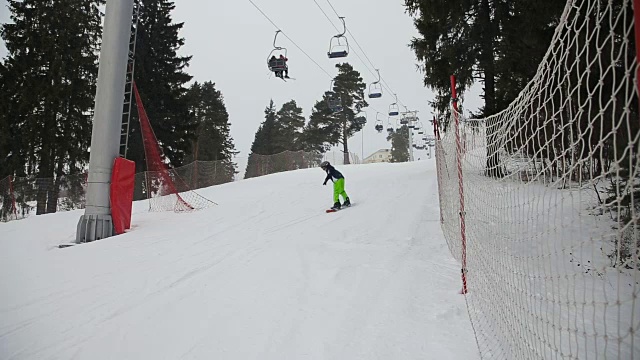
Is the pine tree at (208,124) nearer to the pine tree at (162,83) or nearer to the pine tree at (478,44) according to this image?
the pine tree at (162,83)

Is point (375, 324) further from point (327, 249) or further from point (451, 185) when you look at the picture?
point (451, 185)

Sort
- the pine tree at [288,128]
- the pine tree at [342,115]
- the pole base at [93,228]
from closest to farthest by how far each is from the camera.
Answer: the pole base at [93,228], the pine tree at [342,115], the pine tree at [288,128]

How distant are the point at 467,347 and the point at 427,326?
0.43 metres

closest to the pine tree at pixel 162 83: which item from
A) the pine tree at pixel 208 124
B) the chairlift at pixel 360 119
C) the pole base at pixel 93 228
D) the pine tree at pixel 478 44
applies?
the pine tree at pixel 208 124

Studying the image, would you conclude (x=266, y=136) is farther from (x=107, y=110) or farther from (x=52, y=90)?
(x=107, y=110)

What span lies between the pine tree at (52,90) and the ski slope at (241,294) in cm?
1250

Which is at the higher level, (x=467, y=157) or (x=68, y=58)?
(x=68, y=58)

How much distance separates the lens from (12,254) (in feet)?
21.4

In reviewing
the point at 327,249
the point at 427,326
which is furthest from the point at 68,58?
the point at 427,326

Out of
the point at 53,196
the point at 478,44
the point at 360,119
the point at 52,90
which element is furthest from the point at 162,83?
the point at 360,119

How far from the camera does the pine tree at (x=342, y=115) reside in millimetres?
45688

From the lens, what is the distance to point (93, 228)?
7.98 m

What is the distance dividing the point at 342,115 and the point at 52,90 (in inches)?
1277

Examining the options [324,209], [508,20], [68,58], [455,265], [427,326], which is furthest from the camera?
[68,58]
